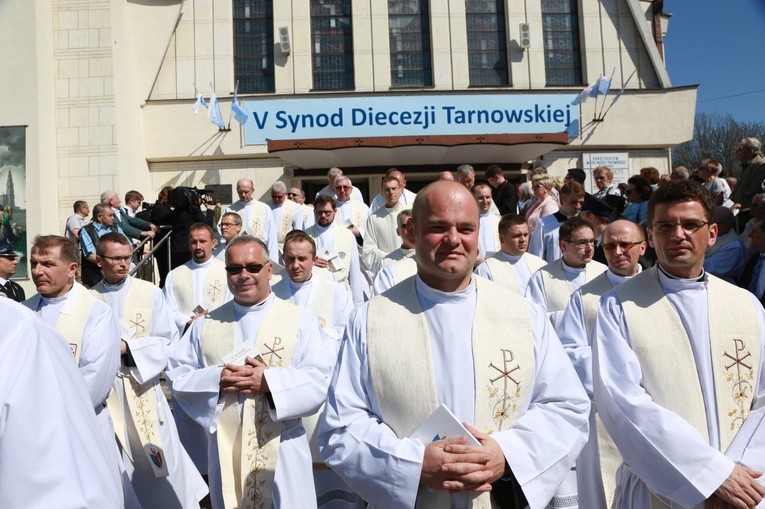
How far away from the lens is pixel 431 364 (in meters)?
3.22

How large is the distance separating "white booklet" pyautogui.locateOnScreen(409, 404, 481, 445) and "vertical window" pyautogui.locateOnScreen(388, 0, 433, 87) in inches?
705

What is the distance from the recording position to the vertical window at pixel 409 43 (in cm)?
2016

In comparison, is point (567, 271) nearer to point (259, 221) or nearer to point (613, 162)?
point (259, 221)

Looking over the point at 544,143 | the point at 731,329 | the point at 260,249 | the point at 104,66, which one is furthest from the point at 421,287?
the point at 104,66

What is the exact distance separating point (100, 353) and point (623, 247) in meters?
3.97

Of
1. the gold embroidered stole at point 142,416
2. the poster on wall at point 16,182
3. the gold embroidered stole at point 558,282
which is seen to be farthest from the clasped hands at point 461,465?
the poster on wall at point 16,182

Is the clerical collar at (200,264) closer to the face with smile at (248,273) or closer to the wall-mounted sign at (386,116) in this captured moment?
the face with smile at (248,273)

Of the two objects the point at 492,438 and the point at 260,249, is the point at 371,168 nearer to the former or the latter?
the point at 260,249

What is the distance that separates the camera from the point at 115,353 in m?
5.20

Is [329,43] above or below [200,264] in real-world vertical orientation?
above

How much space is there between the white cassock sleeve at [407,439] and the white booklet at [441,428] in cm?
6

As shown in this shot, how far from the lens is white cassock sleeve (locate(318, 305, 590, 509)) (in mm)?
2930

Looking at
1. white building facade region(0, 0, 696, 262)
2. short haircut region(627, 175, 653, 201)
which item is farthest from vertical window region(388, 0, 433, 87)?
short haircut region(627, 175, 653, 201)

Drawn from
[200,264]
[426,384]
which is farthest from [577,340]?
[200,264]
